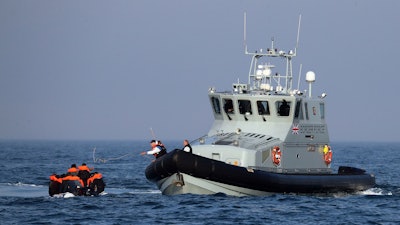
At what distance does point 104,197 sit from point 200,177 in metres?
4.00

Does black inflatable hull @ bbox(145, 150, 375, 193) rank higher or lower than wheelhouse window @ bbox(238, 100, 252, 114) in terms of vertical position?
lower

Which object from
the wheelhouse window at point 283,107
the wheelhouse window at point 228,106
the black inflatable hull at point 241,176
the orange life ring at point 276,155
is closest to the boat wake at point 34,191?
the black inflatable hull at point 241,176

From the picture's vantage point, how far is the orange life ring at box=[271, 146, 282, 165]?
34625mm

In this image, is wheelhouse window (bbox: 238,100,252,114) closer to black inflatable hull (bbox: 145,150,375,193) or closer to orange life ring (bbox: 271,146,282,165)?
orange life ring (bbox: 271,146,282,165)

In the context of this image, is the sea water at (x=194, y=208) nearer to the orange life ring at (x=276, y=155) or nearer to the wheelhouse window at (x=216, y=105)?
the orange life ring at (x=276, y=155)

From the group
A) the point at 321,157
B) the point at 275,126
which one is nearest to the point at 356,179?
the point at 321,157

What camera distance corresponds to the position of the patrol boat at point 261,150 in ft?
108

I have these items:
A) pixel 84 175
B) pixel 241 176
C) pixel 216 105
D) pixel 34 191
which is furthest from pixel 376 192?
pixel 34 191

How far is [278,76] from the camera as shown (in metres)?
36.6

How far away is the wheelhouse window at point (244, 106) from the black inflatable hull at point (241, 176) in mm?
2939

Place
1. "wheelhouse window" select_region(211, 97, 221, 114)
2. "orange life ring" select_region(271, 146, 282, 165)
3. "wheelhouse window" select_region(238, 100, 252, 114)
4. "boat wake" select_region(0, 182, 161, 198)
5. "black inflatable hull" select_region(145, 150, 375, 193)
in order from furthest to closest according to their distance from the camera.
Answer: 1. "boat wake" select_region(0, 182, 161, 198)
2. "wheelhouse window" select_region(211, 97, 221, 114)
3. "wheelhouse window" select_region(238, 100, 252, 114)
4. "orange life ring" select_region(271, 146, 282, 165)
5. "black inflatable hull" select_region(145, 150, 375, 193)

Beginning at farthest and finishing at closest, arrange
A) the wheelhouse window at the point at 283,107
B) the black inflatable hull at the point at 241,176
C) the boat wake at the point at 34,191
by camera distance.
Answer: the boat wake at the point at 34,191 < the wheelhouse window at the point at 283,107 < the black inflatable hull at the point at 241,176

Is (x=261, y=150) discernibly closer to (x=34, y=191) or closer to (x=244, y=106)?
(x=244, y=106)

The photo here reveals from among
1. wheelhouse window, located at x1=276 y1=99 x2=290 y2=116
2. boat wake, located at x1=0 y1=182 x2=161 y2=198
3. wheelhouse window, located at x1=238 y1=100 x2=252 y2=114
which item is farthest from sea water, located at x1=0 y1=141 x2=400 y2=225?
wheelhouse window, located at x1=238 y1=100 x2=252 y2=114
